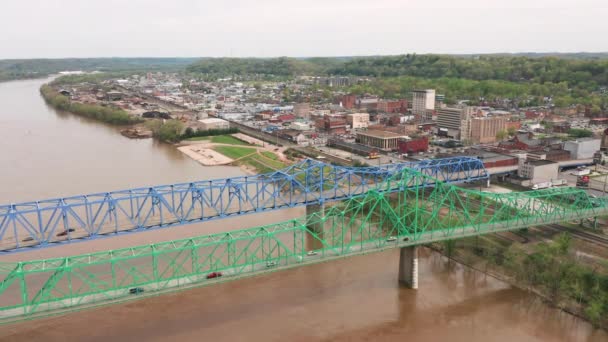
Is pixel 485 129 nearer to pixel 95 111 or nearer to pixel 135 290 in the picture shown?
pixel 135 290

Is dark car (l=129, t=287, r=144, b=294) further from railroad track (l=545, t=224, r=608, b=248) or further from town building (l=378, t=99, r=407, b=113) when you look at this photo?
town building (l=378, t=99, r=407, b=113)

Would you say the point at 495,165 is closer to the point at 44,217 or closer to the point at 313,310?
the point at 313,310

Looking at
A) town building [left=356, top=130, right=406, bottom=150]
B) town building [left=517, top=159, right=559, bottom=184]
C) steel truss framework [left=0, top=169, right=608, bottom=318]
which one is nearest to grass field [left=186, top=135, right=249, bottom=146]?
town building [left=356, top=130, right=406, bottom=150]

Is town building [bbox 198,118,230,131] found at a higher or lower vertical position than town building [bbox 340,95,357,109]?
lower

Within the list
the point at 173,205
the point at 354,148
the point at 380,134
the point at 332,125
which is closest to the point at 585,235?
the point at 173,205

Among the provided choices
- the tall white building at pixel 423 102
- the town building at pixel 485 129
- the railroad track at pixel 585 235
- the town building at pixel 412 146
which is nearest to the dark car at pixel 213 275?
the railroad track at pixel 585 235
